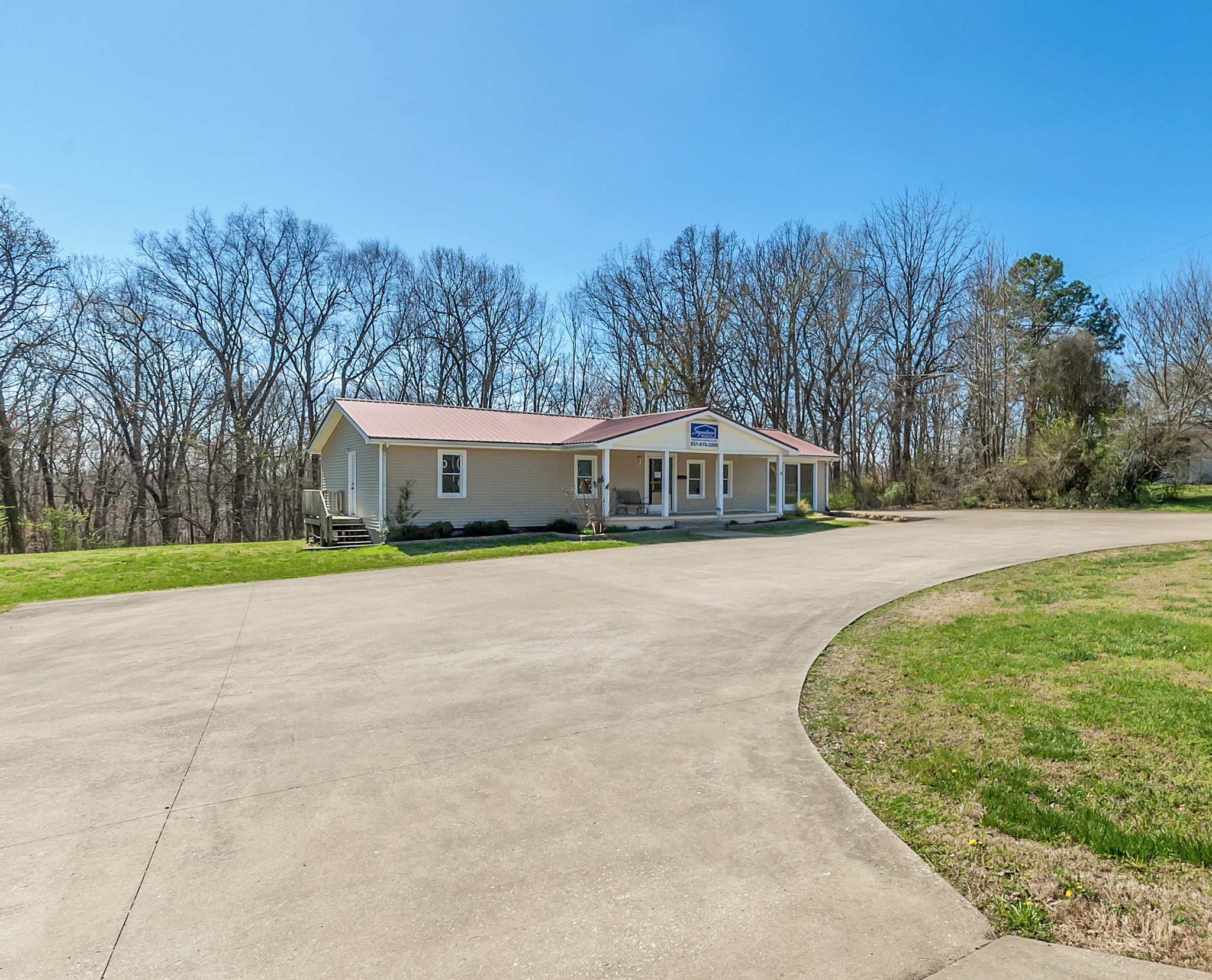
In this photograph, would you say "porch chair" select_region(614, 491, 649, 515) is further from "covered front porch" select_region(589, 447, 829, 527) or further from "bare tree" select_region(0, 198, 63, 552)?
"bare tree" select_region(0, 198, 63, 552)

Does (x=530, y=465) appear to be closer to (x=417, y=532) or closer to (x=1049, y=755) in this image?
(x=417, y=532)

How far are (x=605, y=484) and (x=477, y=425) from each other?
15.7 feet

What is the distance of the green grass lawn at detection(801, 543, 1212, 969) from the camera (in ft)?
8.47

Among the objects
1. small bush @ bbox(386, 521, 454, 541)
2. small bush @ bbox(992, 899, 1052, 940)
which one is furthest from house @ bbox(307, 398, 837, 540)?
small bush @ bbox(992, 899, 1052, 940)

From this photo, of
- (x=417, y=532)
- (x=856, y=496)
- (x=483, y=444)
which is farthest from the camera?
(x=856, y=496)

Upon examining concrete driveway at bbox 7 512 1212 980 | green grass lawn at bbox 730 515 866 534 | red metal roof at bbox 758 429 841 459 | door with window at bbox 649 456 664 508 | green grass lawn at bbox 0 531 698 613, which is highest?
red metal roof at bbox 758 429 841 459

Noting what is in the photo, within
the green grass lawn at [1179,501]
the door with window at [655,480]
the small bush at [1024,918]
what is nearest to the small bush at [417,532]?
the door with window at [655,480]

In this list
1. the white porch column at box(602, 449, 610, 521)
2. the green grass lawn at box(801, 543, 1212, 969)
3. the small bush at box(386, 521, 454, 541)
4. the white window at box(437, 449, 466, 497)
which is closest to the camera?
the green grass lawn at box(801, 543, 1212, 969)

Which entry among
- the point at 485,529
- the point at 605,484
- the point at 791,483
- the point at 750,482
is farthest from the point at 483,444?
the point at 791,483

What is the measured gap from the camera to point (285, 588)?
36.3 feet

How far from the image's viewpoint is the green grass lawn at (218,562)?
11758 mm

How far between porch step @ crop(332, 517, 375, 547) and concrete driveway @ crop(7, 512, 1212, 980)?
10.9m

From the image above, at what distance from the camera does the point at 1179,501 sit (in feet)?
88.7

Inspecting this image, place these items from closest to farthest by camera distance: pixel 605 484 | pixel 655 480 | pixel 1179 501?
1. pixel 605 484
2. pixel 655 480
3. pixel 1179 501
